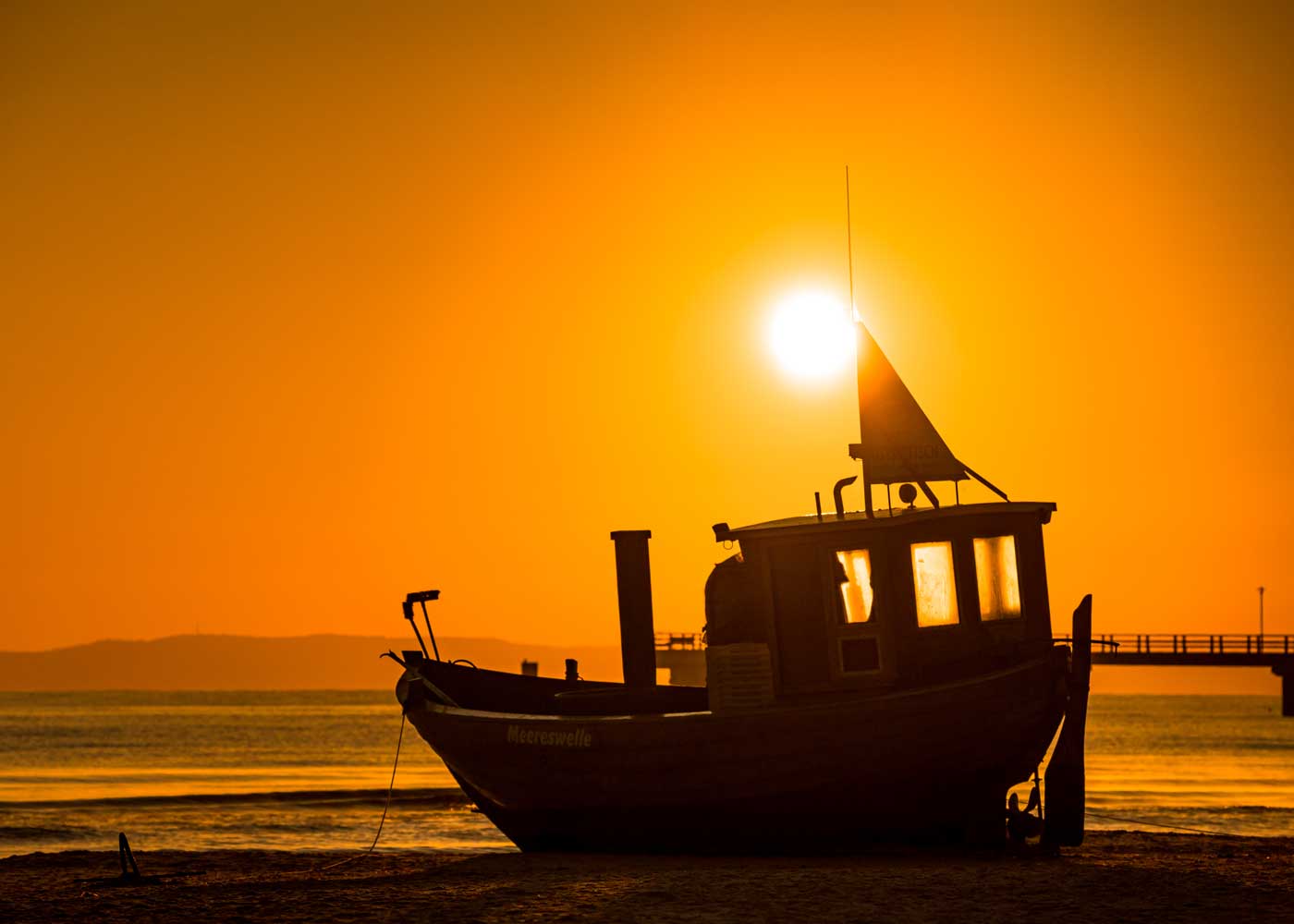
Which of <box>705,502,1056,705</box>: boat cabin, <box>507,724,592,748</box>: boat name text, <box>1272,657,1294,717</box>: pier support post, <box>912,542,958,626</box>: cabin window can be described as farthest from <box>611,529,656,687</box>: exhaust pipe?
<box>1272,657,1294,717</box>: pier support post

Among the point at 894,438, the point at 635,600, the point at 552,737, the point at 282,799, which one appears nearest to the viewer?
the point at 894,438

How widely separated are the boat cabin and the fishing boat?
0.07ft

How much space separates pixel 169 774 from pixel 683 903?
168ft

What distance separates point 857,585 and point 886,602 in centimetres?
41

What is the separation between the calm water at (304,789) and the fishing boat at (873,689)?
32.1ft

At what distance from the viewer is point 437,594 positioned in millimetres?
24172

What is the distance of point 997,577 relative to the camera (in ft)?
59.1

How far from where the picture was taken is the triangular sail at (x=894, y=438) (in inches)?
730

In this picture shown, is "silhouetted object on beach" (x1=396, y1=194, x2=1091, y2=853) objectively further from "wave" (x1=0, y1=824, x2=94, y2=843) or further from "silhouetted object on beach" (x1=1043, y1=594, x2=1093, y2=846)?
"wave" (x1=0, y1=824, x2=94, y2=843)

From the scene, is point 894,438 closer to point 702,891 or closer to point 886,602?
point 886,602

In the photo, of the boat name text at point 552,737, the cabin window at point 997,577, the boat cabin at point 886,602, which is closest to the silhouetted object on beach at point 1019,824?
the boat cabin at point 886,602

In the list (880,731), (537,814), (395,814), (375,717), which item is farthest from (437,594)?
(375,717)

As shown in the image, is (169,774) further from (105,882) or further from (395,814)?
(105,882)

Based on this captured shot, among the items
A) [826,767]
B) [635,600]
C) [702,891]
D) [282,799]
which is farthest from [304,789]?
[702,891]
